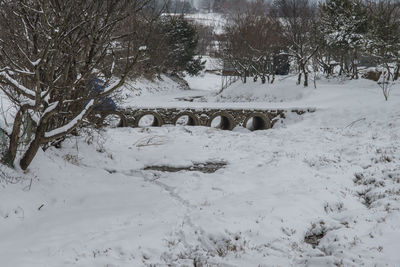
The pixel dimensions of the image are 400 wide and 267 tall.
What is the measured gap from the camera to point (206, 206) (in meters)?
6.97

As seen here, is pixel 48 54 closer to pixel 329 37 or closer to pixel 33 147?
pixel 33 147

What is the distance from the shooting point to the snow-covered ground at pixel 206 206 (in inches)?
195

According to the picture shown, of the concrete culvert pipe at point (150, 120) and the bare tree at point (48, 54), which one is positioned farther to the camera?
the concrete culvert pipe at point (150, 120)

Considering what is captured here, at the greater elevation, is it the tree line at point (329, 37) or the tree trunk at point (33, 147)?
the tree line at point (329, 37)

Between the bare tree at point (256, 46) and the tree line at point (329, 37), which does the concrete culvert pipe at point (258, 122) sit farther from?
the bare tree at point (256, 46)

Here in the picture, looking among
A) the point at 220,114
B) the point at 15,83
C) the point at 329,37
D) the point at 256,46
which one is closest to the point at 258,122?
the point at 220,114

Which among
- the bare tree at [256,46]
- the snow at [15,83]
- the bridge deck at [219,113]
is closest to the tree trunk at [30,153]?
the snow at [15,83]

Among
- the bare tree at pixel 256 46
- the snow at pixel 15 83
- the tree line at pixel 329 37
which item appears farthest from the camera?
the bare tree at pixel 256 46

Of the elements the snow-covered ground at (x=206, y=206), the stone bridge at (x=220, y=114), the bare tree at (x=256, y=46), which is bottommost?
the snow-covered ground at (x=206, y=206)

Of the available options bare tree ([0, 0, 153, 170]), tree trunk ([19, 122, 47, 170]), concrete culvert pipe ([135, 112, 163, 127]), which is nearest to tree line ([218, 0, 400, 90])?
concrete culvert pipe ([135, 112, 163, 127])

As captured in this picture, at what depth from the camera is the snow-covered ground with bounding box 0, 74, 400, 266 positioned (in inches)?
195

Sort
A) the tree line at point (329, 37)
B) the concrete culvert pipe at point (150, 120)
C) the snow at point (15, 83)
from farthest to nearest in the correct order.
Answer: the tree line at point (329, 37), the concrete culvert pipe at point (150, 120), the snow at point (15, 83)

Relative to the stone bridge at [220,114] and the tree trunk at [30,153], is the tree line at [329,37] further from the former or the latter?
the tree trunk at [30,153]

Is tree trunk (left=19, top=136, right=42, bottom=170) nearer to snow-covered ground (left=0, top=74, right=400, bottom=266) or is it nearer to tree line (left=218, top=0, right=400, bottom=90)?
snow-covered ground (left=0, top=74, right=400, bottom=266)
